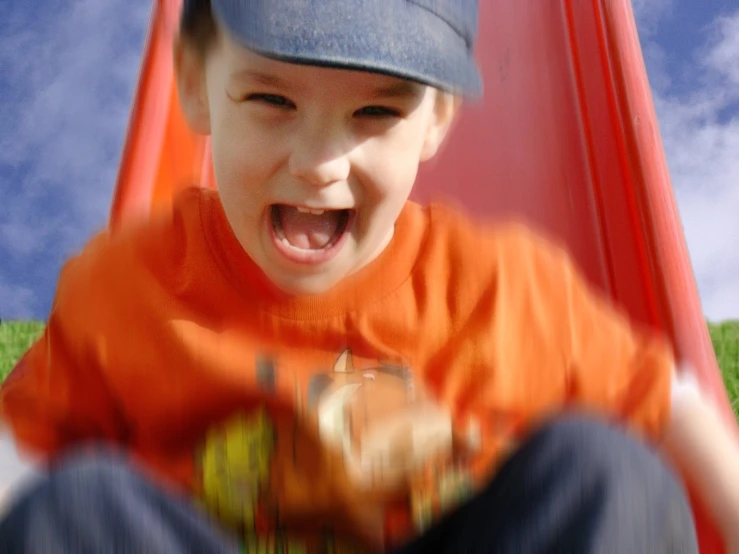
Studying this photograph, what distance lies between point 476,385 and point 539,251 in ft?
0.54

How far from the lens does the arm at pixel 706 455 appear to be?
2.37 feet

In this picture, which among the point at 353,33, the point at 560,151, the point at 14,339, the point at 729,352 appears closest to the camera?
the point at 353,33

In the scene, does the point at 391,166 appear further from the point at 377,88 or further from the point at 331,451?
the point at 331,451

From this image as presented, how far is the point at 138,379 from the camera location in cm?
78

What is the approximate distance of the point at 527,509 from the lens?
0.53 m

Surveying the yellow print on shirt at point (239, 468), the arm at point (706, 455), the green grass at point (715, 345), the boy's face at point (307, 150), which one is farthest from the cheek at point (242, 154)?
the green grass at point (715, 345)

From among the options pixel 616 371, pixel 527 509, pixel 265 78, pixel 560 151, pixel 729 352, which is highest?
pixel 560 151

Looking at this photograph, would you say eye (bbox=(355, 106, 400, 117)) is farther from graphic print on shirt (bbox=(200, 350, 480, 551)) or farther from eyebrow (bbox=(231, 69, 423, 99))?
graphic print on shirt (bbox=(200, 350, 480, 551))

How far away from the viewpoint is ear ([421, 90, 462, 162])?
0.77 meters

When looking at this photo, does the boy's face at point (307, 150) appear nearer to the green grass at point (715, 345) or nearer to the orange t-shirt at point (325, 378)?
the orange t-shirt at point (325, 378)

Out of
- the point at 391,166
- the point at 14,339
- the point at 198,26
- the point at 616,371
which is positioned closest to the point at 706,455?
the point at 616,371

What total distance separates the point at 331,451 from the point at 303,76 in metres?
0.33

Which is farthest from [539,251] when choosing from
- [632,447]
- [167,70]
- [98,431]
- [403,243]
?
[167,70]

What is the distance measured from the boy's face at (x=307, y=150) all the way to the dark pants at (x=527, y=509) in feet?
0.86
